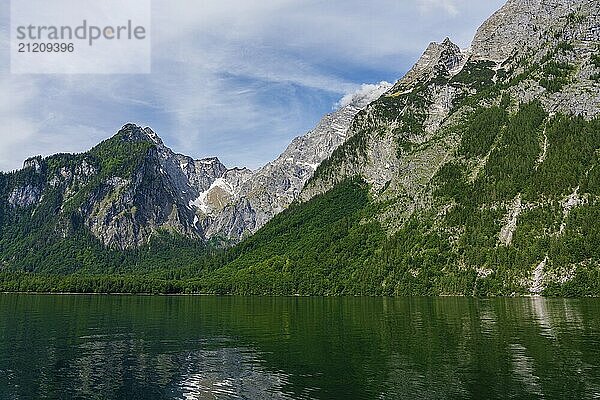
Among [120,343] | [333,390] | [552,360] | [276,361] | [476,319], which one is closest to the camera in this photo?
[333,390]

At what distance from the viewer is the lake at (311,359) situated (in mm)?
52844

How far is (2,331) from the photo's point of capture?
10575cm

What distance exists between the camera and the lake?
52844 millimetres

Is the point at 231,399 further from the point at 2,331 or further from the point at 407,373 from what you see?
the point at 2,331

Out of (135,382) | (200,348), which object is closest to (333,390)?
(135,382)

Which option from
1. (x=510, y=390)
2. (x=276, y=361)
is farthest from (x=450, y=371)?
(x=276, y=361)

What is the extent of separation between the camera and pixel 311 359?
70312 mm

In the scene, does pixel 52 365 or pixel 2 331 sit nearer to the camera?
pixel 52 365

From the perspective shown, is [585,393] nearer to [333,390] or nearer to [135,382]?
[333,390]

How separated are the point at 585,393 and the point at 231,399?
31.7 metres

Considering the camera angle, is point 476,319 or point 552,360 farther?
point 476,319

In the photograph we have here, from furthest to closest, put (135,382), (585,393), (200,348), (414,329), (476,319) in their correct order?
(476,319) < (414,329) < (200,348) < (135,382) < (585,393)

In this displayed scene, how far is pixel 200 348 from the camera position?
83.0 metres

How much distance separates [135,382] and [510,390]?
123 ft
